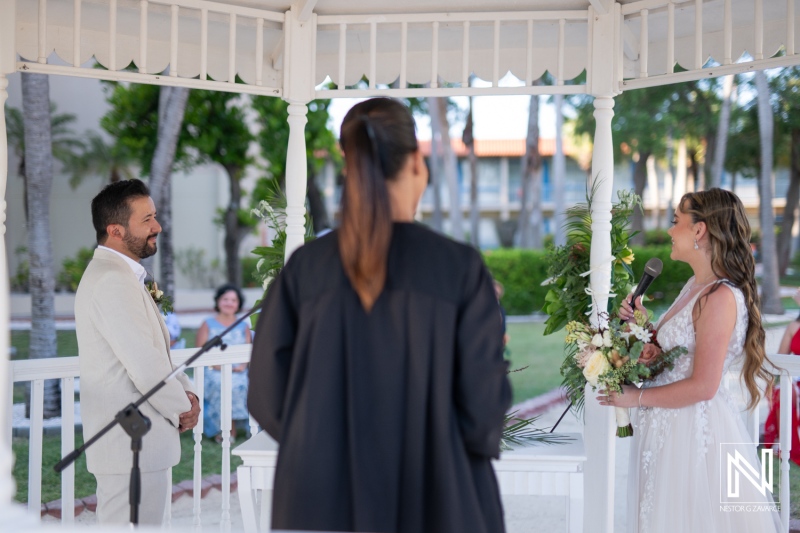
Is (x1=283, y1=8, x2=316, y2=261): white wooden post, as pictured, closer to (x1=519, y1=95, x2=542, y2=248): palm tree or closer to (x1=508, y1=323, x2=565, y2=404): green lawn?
(x1=508, y1=323, x2=565, y2=404): green lawn

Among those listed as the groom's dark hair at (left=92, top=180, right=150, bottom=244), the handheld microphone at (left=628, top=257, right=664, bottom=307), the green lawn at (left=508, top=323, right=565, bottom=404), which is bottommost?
the green lawn at (left=508, top=323, right=565, bottom=404)

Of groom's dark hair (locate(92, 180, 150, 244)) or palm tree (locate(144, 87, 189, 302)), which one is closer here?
groom's dark hair (locate(92, 180, 150, 244))

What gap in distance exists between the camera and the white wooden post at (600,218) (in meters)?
4.52

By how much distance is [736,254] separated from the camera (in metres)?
3.80

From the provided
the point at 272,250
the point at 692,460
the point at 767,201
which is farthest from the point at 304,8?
the point at 767,201

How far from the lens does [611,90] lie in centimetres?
459

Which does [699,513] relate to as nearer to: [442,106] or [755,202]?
[442,106]

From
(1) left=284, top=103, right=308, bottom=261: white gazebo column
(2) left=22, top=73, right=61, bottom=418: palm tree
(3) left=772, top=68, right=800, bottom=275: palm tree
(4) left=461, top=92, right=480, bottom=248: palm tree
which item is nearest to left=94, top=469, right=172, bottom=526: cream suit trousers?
(1) left=284, top=103, right=308, bottom=261: white gazebo column

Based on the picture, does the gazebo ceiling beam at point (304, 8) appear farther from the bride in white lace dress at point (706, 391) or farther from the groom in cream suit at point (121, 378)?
the bride in white lace dress at point (706, 391)

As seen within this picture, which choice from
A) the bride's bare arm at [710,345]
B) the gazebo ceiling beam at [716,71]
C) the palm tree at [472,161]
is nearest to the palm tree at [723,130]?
A: the palm tree at [472,161]

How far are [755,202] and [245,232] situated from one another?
31.7 meters

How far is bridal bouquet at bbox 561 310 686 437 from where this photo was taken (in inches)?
153

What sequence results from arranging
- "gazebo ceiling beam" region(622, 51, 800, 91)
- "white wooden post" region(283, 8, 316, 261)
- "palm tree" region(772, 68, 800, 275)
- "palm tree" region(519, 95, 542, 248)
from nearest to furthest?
"gazebo ceiling beam" region(622, 51, 800, 91) → "white wooden post" region(283, 8, 316, 261) → "palm tree" region(772, 68, 800, 275) → "palm tree" region(519, 95, 542, 248)

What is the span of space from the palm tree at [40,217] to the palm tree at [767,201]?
1459 cm
